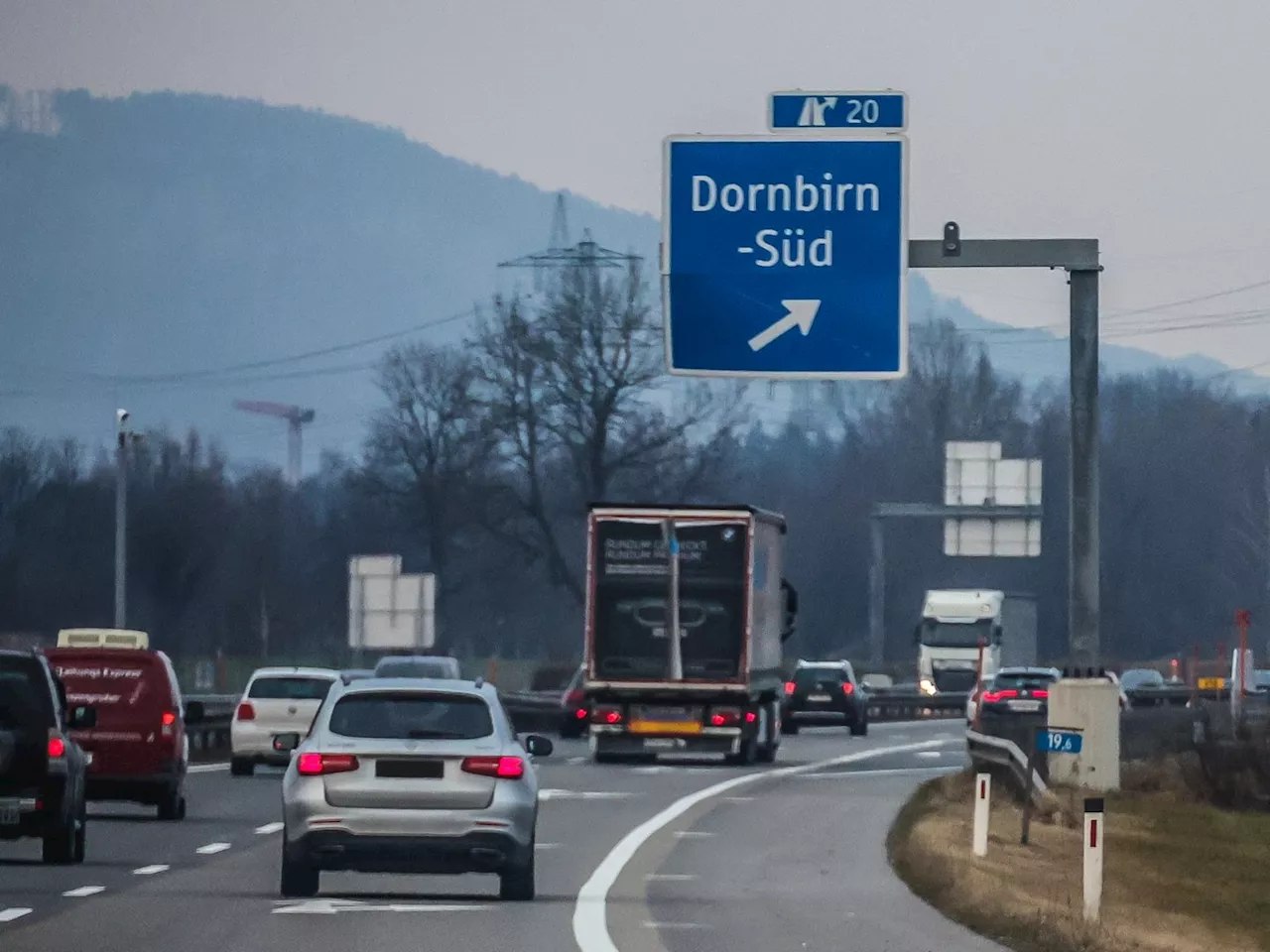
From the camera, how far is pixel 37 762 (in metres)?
20.5

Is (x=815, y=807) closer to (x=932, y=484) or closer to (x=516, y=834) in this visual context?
(x=516, y=834)

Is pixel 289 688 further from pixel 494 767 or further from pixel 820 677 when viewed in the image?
pixel 820 677

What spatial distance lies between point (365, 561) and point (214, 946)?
51987 millimetres

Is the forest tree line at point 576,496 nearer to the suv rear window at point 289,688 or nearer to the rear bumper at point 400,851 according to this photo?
the suv rear window at point 289,688

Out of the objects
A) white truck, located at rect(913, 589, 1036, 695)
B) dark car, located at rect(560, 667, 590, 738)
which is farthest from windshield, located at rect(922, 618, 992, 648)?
dark car, located at rect(560, 667, 590, 738)

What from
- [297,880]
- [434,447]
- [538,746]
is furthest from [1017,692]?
[434,447]

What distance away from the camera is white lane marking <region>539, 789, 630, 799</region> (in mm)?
32781

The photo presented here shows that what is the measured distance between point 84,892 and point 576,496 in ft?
232

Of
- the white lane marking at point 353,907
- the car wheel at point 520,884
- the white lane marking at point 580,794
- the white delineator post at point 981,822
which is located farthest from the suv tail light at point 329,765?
the white lane marking at point 580,794

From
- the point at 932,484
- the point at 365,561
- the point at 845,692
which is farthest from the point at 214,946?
the point at 932,484

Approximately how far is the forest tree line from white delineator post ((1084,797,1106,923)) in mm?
64580

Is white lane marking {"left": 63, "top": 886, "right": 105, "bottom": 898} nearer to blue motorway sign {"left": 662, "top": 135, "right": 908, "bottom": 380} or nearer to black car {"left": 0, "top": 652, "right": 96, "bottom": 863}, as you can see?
black car {"left": 0, "top": 652, "right": 96, "bottom": 863}

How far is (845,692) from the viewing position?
188 feet

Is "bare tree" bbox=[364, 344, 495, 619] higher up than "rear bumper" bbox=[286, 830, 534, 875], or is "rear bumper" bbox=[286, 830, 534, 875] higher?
"bare tree" bbox=[364, 344, 495, 619]
